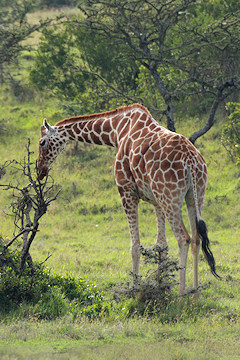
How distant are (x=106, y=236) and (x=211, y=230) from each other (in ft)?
9.56

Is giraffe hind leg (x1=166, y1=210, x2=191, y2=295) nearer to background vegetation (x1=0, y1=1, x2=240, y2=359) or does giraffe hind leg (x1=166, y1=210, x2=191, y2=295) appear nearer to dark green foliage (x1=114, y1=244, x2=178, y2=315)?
dark green foliage (x1=114, y1=244, x2=178, y2=315)

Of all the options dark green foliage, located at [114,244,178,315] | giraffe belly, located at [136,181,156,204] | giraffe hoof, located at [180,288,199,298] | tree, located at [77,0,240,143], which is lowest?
giraffe hoof, located at [180,288,199,298]

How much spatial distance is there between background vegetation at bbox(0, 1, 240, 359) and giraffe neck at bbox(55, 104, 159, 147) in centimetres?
201


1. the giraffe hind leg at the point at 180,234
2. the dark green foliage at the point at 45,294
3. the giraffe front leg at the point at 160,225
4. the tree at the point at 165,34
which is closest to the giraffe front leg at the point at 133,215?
the giraffe front leg at the point at 160,225

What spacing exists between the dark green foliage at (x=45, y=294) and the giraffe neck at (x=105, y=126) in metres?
2.68

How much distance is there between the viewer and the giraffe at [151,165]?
7.70 meters

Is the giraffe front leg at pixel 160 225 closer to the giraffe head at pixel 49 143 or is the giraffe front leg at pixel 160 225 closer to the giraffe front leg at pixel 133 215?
the giraffe front leg at pixel 133 215

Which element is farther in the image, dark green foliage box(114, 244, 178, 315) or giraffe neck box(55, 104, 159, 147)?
giraffe neck box(55, 104, 159, 147)

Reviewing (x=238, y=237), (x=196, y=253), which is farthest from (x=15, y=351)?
(x=238, y=237)

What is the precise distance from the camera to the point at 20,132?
23.6 metres

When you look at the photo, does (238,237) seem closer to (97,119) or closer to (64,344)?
(97,119)

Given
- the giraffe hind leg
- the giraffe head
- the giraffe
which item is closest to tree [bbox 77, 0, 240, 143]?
the giraffe

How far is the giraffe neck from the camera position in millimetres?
9117

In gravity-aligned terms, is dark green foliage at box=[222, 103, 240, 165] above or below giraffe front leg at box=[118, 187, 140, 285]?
above
